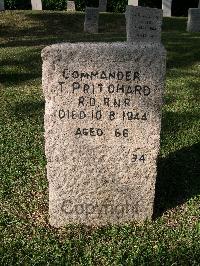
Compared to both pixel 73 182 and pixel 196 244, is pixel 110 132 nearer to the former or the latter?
pixel 73 182

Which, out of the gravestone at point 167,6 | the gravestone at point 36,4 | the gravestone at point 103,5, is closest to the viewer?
the gravestone at point 36,4

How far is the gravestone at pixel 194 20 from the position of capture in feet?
53.4

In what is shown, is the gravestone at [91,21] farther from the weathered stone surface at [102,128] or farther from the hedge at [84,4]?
the weathered stone surface at [102,128]

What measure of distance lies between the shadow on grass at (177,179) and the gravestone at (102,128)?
42 centimetres

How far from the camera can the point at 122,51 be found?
3299mm

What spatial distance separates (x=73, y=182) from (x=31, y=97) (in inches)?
167

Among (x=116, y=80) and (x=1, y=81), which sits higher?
(x=116, y=80)

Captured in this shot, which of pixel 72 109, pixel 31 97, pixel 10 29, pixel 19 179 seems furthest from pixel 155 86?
pixel 10 29

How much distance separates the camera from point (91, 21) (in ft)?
55.1

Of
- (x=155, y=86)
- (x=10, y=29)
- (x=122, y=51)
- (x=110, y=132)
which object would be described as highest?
(x=122, y=51)

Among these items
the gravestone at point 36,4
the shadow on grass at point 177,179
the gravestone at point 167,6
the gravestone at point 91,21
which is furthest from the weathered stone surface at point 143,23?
the gravestone at point 167,6

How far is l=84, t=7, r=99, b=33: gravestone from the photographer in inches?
659

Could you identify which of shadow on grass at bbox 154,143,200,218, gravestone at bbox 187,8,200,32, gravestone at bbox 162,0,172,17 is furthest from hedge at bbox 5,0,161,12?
shadow on grass at bbox 154,143,200,218

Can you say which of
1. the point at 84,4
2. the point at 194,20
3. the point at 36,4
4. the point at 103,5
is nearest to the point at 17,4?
the point at 36,4
